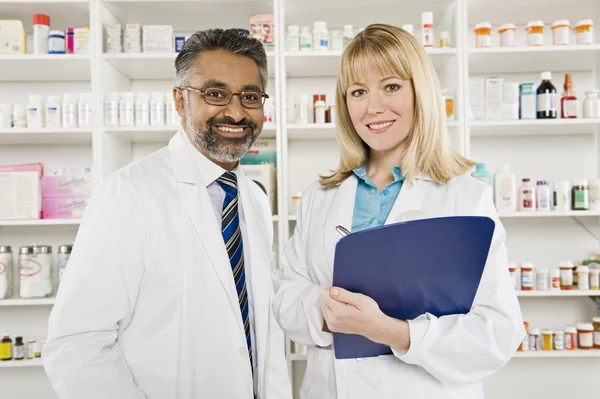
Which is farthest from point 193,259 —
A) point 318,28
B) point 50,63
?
point 50,63

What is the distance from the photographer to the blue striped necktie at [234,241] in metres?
1.45

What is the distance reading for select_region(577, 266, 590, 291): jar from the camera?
2.65 metres

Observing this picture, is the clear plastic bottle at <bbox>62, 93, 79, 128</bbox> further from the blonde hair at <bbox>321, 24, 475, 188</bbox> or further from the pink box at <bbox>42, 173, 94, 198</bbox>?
the blonde hair at <bbox>321, 24, 475, 188</bbox>

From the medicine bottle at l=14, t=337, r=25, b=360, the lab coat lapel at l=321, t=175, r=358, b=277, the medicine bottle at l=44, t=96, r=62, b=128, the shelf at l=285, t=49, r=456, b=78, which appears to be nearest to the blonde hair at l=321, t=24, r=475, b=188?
the lab coat lapel at l=321, t=175, r=358, b=277

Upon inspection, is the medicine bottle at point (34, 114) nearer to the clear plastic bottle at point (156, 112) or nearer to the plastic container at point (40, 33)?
the plastic container at point (40, 33)

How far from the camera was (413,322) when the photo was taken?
41.3 inches

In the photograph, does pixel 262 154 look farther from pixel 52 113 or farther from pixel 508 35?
pixel 508 35

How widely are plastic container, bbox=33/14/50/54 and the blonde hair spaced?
1.98 meters

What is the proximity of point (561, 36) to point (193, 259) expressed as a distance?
2260 mm

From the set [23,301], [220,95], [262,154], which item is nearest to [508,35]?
[262,154]

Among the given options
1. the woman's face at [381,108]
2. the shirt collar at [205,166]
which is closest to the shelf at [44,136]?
the shirt collar at [205,166]

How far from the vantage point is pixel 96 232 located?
1267 mm

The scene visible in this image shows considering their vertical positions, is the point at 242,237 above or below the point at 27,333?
above

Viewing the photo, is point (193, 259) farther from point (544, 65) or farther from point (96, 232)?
point (544, 65)
